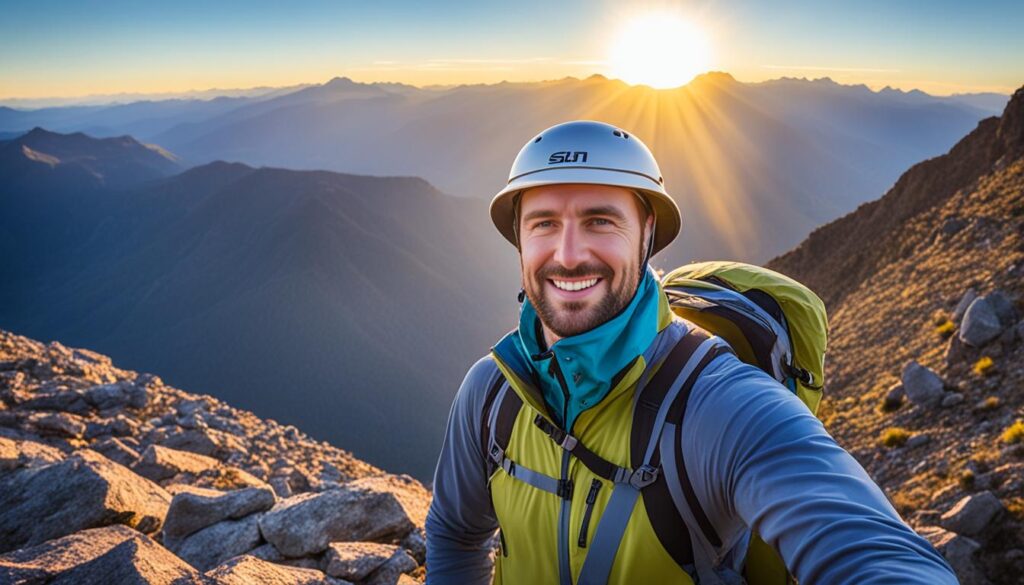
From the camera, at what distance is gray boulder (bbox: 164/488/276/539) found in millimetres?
7004

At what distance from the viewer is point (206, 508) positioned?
23.5ft

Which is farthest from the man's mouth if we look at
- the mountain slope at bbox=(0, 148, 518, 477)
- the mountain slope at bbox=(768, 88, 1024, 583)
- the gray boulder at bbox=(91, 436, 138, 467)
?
the mountain slope at bbox=(0, 148, 518, 477)

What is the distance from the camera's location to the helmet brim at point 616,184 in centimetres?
297

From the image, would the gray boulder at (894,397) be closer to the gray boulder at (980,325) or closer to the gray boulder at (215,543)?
the gray boulder at (980,325)

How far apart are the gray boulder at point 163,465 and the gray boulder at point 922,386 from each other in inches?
651

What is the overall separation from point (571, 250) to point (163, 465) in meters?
11.0

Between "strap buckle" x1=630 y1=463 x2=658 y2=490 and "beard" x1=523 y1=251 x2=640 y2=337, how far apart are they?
2.67 feet

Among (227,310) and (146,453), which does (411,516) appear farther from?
(227,310)

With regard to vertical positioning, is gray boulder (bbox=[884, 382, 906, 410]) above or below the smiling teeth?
below

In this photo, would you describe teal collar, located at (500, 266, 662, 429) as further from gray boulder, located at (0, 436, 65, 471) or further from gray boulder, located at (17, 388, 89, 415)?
gray boulder, located at (17, 388, 89, 415)

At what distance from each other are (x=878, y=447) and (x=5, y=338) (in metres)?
27.9

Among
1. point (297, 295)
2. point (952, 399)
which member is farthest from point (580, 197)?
point (297, 295)

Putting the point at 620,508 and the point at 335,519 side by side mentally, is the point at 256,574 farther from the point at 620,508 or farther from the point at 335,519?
the point at 620,508

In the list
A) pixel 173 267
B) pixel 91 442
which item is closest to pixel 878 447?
pixel 91 442
